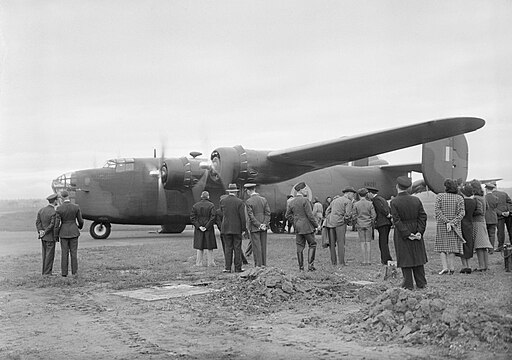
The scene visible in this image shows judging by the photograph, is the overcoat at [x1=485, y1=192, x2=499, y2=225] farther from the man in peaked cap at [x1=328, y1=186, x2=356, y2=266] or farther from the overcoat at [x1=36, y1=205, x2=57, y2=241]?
the overcoat at [x1=36, y1=205, x2=57, y2=241]

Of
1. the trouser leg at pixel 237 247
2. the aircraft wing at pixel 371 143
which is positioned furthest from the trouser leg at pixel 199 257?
the aircraft wing at pixel 371 143

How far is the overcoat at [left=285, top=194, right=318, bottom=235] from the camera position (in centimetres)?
1036

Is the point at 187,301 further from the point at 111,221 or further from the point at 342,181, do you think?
the point at 342,181

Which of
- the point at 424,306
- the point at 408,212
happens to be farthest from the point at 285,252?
the point at 424,306

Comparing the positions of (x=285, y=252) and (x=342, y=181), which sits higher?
(x=342, y=181)

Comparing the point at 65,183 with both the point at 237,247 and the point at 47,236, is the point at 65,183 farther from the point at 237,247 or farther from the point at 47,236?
the point at 237,247

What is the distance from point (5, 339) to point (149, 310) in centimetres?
183

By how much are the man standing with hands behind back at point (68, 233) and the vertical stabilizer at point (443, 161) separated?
485 inches

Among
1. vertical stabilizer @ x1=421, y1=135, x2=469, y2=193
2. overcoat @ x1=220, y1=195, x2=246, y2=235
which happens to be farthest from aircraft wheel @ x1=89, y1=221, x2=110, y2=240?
vertical stabilizer @ x1=421, y1=135, x2=469, y2=193

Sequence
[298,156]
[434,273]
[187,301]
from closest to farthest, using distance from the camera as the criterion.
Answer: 1. [187,301]
2. [434,273]
3. [298,156]

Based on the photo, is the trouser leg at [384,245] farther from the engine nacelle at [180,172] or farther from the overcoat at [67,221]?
the engine nacelle at [180,172]

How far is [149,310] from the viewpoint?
269 inches

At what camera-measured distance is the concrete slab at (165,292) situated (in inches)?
306

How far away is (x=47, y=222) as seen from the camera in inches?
396
